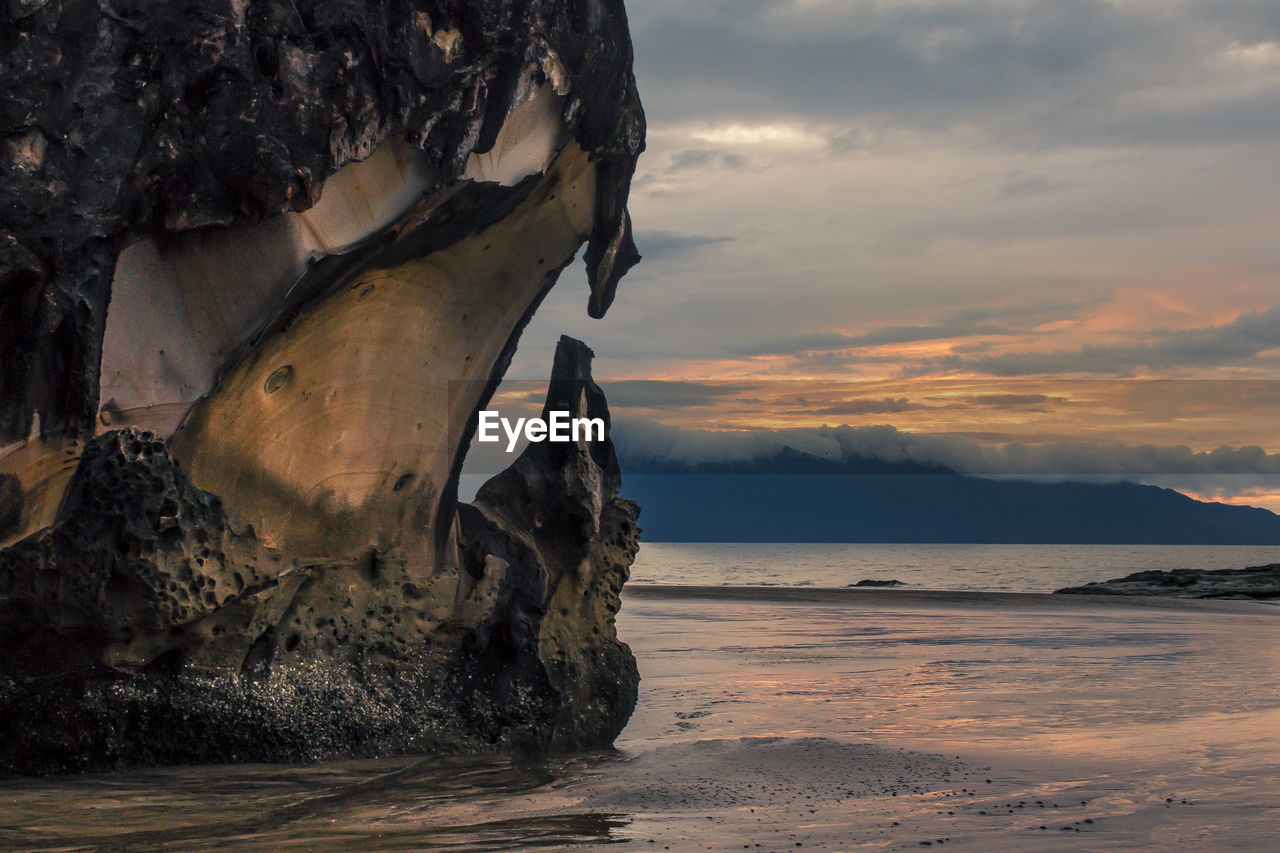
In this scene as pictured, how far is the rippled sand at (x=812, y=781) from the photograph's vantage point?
369 cm

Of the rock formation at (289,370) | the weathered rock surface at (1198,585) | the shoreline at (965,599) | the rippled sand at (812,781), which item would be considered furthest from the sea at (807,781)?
the weathered rock surface at (1198,585)

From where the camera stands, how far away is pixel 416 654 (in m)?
5.42

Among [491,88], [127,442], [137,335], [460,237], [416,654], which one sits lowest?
[416,654]

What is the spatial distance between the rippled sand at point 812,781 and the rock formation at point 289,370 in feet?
1.32

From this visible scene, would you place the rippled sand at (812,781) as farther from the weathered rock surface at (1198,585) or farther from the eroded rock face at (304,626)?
the weathered rock surface at (1198,585)

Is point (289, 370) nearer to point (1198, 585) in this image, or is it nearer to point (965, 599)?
point (965, 599)

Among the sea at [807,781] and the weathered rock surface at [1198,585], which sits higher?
the sea at [807,781]

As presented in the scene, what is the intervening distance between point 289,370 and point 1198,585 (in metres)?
27.2

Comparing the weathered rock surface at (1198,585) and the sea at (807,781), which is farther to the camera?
the weathered rock surface at (1198,585)

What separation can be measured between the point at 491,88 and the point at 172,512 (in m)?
2.48

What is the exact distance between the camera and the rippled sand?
3.69m

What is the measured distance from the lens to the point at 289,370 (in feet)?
16.1

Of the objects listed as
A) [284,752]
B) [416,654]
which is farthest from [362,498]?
[284,752]

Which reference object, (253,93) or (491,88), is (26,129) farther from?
(491,88)
